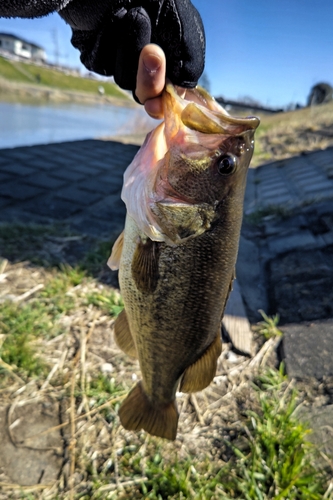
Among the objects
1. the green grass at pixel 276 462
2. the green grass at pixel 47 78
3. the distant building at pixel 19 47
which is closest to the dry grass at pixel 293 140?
the green grass at pixel 276 462

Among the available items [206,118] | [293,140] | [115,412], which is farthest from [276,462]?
[293,140]

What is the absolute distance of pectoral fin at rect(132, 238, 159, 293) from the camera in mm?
1616

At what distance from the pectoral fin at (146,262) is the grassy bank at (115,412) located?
107 cm

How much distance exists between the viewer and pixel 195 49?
164 cm

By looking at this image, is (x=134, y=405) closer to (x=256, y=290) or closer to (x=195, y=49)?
(x=195, y=49)

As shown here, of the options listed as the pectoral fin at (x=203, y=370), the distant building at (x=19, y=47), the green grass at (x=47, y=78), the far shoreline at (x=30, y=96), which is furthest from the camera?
the distant building at (x=19, y=47)

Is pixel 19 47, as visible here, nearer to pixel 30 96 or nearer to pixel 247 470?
pixel 30 96

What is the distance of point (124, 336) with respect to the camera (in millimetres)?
2010

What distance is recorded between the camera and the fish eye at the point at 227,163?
59.6 inches

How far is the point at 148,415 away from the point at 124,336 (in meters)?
0.40

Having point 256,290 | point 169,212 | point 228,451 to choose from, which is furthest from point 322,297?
point 169,212

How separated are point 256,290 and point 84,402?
197 centimetres

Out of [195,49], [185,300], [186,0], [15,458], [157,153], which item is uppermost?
[186,0]

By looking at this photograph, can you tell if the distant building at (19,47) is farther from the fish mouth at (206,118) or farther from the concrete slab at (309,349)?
the fish mouth at (206,118)
